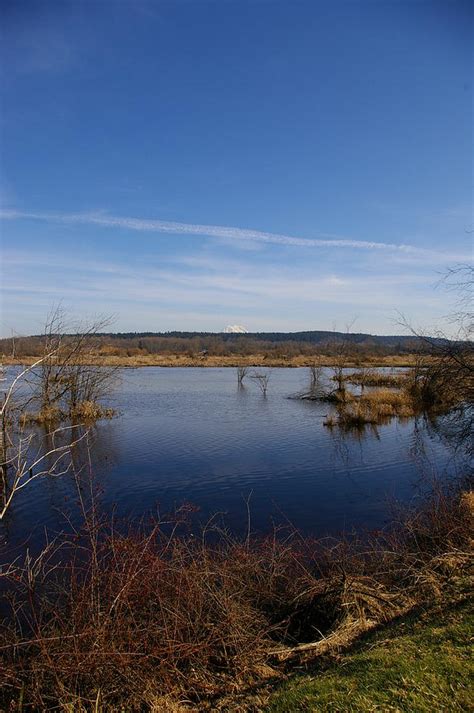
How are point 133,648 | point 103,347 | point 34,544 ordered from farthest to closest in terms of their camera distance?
point 103,347
point 34,544
point 133,648

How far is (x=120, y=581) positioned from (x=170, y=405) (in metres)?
28.0

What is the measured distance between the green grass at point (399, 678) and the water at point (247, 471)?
4.49 meters

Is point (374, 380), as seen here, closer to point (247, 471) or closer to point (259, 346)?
point (247, 471)

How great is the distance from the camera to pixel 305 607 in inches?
275

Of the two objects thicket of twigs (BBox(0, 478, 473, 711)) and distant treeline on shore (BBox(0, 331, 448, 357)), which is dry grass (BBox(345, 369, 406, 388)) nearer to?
distant treeline on shore (BBox(0, 331, 448, 357))

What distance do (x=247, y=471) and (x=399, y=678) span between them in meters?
12.7

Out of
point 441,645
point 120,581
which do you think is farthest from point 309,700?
point 120,581

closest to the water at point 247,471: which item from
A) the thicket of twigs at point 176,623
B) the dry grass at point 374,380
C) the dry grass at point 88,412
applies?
the dry grass at point 88,412

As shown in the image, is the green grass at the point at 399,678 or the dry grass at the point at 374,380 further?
the dry grass at the point at 374,380

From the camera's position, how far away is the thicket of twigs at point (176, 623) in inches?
198

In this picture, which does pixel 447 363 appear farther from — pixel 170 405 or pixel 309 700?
pixel 170 405

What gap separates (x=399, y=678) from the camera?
4.68 meters

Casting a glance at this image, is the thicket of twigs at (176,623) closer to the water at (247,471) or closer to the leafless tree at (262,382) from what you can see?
the water at (247,471)

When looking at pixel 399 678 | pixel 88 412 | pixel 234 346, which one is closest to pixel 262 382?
pixel 88 412
